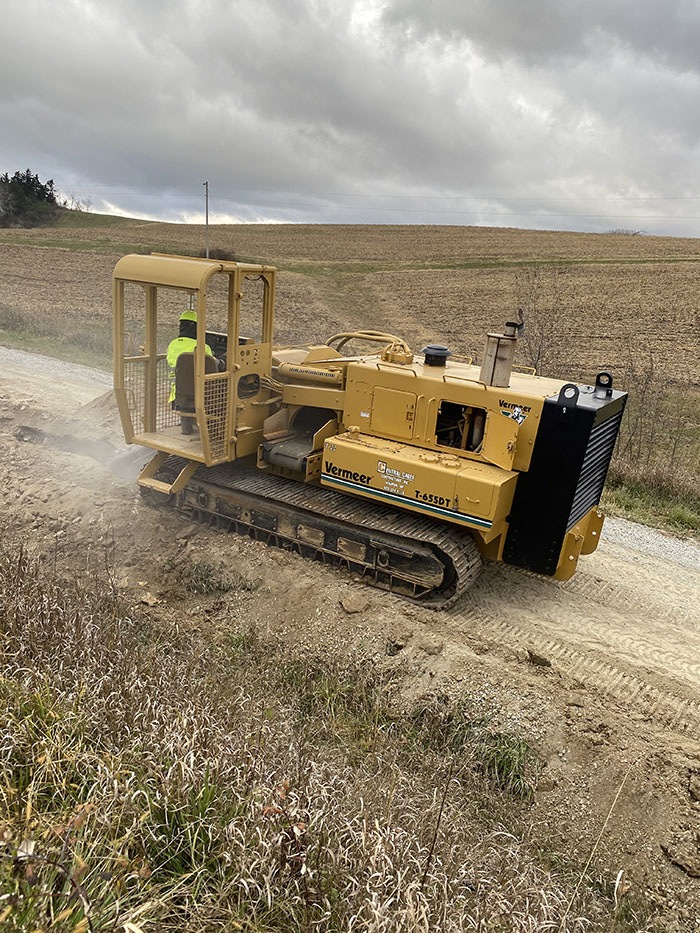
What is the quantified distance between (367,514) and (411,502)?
54 centimetres

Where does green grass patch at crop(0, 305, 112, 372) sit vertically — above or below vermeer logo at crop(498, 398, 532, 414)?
below

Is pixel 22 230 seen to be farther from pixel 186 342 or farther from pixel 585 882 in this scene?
pixel 585 882

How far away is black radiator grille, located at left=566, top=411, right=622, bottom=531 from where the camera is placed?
6.13 m

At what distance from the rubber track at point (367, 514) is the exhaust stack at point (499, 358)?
4.81 ft

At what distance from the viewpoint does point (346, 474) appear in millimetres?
6617

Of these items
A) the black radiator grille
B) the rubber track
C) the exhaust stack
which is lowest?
the rubber track

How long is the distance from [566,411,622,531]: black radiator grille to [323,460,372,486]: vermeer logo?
1.95 m

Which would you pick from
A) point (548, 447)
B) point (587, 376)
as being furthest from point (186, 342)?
point (587, 376)

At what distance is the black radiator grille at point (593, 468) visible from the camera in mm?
6133

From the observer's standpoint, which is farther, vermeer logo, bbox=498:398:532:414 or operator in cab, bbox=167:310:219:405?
operator in cab, bbox=167:310:219:405

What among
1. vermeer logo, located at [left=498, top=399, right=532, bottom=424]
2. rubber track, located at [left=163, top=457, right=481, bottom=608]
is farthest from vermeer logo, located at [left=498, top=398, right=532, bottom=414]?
rubber track, located at [left=163, top=457, right=481, bottom=608]

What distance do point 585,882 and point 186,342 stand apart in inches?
232

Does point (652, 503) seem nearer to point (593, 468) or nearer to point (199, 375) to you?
point (593, 468)

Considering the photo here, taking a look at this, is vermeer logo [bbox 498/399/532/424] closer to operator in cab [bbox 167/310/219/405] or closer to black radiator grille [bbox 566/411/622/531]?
black radiator grille [bbox 566/411/622/531]
